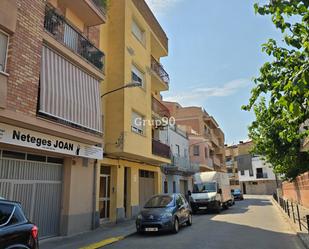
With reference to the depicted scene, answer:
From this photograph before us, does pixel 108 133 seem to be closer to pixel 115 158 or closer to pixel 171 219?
pixel 115 158

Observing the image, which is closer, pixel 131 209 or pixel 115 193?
Answer: pixel 115 193

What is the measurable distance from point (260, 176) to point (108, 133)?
2643 inches

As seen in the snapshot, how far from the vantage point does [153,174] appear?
24.4m

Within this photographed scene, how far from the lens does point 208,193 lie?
24531 mm

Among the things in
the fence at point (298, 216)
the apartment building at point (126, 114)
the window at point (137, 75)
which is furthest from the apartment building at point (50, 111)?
the fence at point (298, 216)

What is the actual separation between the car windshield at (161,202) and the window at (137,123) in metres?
4.85

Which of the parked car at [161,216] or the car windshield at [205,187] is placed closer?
the parked car at [161,216]

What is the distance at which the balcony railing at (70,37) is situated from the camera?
11828 millimetres

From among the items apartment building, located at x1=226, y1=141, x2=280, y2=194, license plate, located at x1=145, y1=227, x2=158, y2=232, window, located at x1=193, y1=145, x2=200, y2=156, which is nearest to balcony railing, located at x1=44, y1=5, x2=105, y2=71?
license plate, located at x1=145, y1=227, x2=158, y2=232

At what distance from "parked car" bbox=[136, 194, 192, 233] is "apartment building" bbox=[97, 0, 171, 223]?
296 centimetres

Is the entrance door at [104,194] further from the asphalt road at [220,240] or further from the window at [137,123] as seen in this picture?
the asphalt road at [220,240]

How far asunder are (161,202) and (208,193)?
10.9 m

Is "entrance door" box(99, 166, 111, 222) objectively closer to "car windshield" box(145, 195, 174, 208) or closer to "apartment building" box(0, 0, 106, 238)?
"apartment building" box(0, 0, 106, 238)

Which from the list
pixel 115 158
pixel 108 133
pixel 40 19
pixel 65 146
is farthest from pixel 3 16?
pixel 115 158
